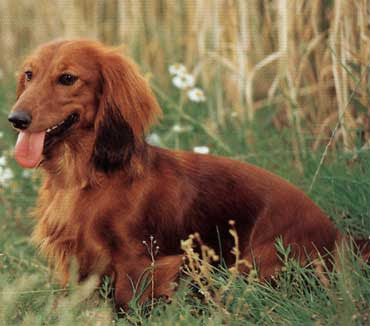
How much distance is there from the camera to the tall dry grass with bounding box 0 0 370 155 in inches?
181

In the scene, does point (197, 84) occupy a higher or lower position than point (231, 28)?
lower

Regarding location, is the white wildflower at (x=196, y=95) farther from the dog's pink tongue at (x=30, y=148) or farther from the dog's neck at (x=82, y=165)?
the dog's pink tongue at (x=30, y=148)

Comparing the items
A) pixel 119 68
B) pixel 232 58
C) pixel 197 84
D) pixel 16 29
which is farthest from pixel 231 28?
pixel 16 29

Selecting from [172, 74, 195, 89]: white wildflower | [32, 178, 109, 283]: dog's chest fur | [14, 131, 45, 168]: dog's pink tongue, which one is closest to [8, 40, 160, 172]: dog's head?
[14, 131, 45, 168]: dog's pink tongue

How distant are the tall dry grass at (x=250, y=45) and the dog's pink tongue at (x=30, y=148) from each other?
5.27 feet

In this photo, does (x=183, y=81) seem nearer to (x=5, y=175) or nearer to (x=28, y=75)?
(x=5, y=175)

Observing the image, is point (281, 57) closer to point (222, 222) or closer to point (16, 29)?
point (222, 222)

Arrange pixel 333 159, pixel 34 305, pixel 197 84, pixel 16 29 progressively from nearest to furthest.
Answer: pixel 34 305 < pixel 333 159 < pixel 197 84 < pixel 16 29

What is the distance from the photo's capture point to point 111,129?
3541 millimetres

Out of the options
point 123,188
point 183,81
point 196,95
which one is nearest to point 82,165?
point 123,188

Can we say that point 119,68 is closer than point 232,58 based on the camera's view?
Yes

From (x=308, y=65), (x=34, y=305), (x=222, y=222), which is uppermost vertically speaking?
(x=308, y=65)

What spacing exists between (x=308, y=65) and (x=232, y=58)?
24.3 inches

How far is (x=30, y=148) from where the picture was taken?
3.38 meters
